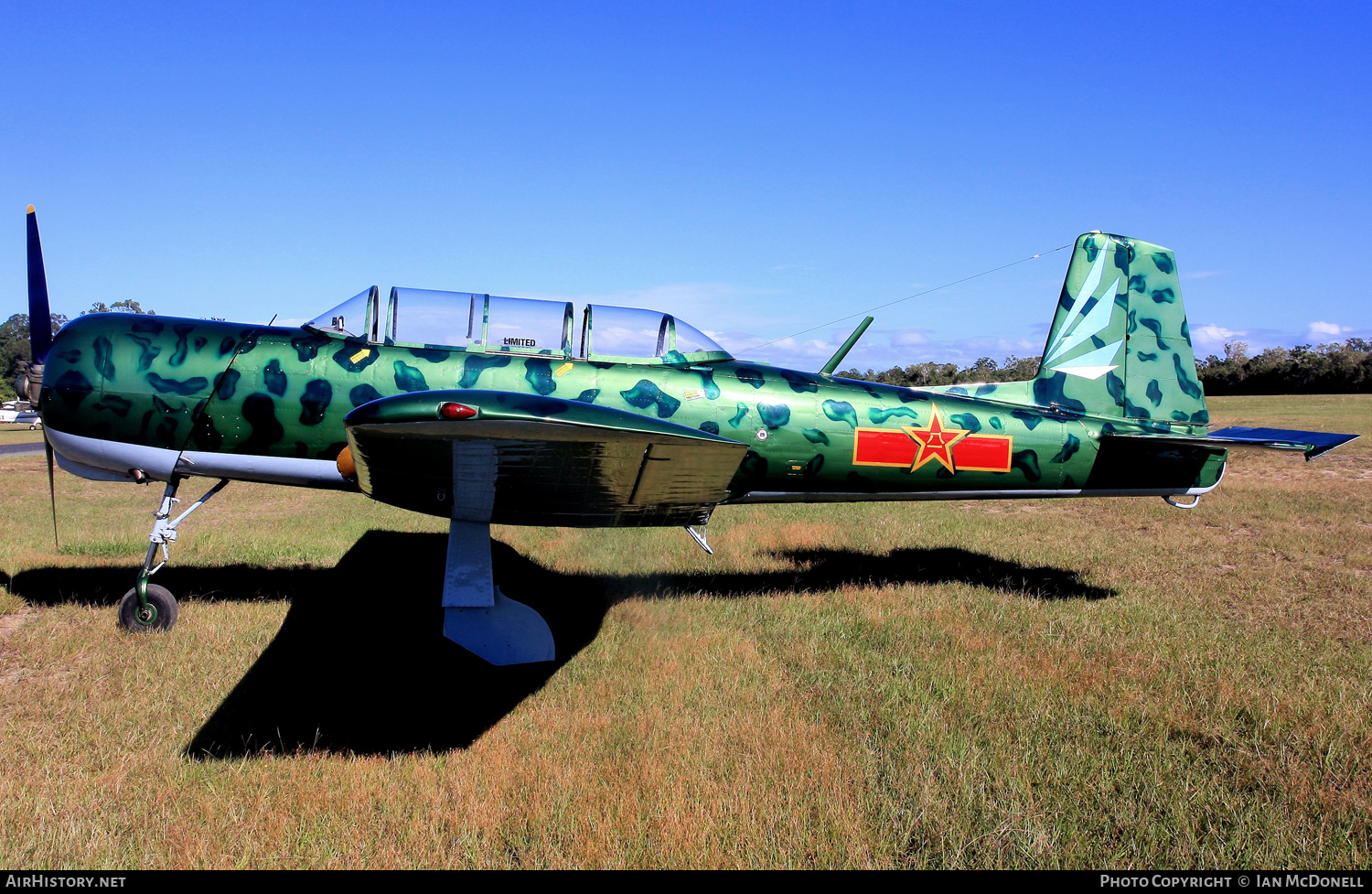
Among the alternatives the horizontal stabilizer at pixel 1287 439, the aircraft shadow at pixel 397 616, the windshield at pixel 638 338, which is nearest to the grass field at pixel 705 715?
the aircraft shadow at pixel 397 616

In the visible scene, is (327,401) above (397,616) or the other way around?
above

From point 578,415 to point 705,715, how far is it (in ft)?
6.41

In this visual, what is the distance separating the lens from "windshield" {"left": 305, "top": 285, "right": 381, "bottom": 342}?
20.2 feet

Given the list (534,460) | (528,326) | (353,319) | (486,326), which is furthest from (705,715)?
(353,319)

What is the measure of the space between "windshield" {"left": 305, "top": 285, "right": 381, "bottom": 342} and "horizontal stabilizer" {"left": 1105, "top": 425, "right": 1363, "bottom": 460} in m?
6.63

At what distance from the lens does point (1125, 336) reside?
299 inches

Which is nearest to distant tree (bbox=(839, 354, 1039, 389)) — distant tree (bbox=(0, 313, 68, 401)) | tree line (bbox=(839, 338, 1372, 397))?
tree line (bbox=(839, 338, 1372, 397))

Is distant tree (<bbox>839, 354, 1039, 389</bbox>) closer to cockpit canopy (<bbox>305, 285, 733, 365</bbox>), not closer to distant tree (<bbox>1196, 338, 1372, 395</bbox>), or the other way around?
distant tree (<bbox>1196, 338, 1372, 395</bbox>)

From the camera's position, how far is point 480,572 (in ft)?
16.3

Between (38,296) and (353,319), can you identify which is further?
(38,296)

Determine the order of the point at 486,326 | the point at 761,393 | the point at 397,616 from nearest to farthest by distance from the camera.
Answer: the point at 486,326, the point at 397,616, the point at 761,393

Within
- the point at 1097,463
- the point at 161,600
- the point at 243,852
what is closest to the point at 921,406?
the point at 1097,463

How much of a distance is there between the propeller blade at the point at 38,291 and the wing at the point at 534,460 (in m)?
4.28

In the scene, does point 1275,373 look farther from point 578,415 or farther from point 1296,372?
point 578,415
